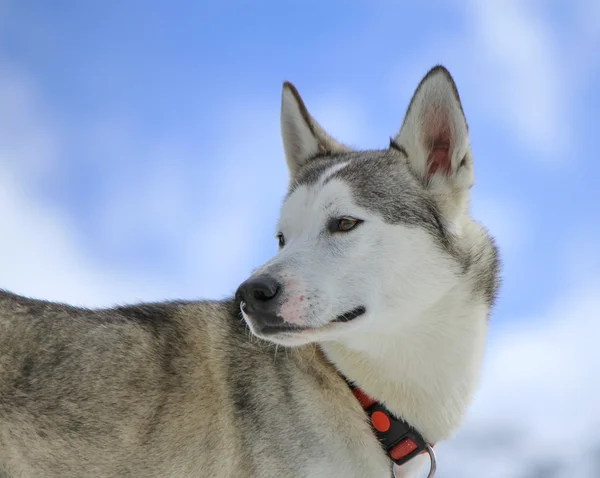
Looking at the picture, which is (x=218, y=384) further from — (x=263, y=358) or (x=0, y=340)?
(x=0, y=340)

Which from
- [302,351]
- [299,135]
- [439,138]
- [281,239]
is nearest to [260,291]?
[302,351]

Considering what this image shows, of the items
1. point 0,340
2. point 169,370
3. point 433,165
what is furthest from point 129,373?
point 433,165

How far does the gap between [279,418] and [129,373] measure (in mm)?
1055

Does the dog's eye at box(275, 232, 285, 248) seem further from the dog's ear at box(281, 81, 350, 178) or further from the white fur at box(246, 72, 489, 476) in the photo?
the dog's ear at box(281, 81, 350, 178)

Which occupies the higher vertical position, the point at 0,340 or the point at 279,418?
the point at 0,340

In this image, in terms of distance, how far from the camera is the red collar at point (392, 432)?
4.51 metres

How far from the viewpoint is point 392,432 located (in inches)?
178

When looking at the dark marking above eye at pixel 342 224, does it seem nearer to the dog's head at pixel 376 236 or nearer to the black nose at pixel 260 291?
the dog's head at pixel 376 236

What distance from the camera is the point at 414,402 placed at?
15.4 ft

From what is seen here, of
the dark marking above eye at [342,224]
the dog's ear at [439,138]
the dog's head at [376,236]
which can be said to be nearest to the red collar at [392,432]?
the dog's head at [376,236]

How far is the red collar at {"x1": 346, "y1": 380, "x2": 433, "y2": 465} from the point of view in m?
4.51

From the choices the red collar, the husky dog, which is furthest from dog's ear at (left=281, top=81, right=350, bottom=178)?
the red collar

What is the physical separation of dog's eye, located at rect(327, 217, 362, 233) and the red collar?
112 cm

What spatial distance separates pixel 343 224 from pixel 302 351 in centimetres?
93
